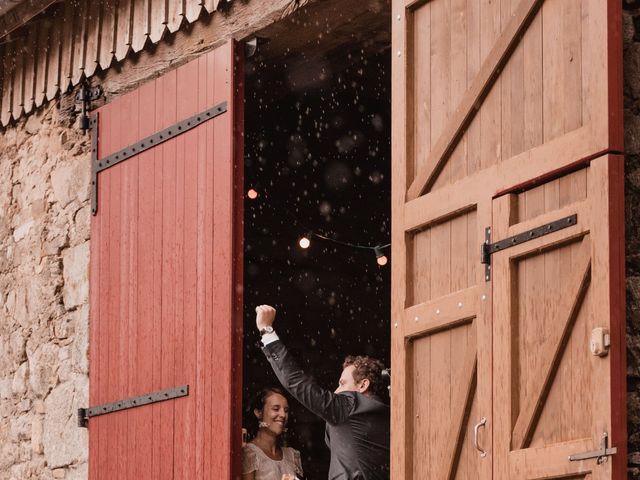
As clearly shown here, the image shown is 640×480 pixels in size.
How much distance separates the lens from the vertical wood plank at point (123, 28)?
351 inches

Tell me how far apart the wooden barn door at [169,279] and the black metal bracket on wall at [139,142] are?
0.03ft

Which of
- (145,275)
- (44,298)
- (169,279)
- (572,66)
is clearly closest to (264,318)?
(169,279)

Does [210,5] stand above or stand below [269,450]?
above

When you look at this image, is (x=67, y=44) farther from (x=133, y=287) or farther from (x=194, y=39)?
(x=133, y=287)

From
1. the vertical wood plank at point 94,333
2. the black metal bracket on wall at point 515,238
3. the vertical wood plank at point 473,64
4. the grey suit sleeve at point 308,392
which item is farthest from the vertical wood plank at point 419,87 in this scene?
the vertical wood plank at point 94,333

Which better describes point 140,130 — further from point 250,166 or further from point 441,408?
point 441,408

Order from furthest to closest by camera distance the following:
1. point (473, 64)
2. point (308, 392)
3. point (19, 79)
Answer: point (19, 79) → point (308, 392) → point (473, 64)

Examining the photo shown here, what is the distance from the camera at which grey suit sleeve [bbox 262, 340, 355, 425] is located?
785 cm

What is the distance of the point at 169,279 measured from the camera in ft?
27.5

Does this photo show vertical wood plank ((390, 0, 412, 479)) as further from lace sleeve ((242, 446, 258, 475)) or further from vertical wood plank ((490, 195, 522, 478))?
lace sleeve ((242, 446, 258, 475))

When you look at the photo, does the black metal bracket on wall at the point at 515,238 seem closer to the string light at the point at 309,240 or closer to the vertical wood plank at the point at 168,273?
the vertical wood plank at the point at 168,273

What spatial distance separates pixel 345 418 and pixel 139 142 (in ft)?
6.67

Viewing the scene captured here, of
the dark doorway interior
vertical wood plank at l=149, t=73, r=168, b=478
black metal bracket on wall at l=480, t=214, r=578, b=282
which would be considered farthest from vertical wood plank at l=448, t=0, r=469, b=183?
the dark doorway interior

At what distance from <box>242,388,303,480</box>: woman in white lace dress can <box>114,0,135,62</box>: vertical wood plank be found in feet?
7.14
